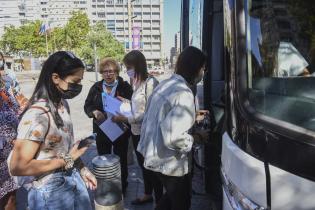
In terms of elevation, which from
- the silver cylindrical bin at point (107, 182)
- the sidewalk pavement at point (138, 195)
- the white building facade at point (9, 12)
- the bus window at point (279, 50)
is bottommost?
the sidewalk pavement at point (138, 195)

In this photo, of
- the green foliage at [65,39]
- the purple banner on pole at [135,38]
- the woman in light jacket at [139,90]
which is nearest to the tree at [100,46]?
the green foliage at [65,39]

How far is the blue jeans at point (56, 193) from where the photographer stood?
6.99ft

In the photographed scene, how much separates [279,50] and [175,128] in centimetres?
84

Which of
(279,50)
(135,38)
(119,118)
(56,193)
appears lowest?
(56,193)

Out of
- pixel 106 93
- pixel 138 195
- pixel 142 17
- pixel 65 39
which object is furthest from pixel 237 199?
pixel 142 17

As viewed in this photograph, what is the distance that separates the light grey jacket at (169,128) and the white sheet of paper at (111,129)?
49.3 inches

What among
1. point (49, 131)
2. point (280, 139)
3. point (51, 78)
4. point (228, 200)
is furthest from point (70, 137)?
point (280, 139)

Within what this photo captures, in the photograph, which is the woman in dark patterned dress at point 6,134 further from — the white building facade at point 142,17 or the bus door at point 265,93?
the white building facade at point 142,17

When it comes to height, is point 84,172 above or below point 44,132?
below

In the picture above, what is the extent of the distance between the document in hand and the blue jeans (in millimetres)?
1600

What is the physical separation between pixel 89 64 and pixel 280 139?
62821mm

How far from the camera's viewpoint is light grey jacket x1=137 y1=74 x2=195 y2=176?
2.41 m

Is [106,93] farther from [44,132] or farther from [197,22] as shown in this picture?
[44,132]

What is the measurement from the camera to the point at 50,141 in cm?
209
